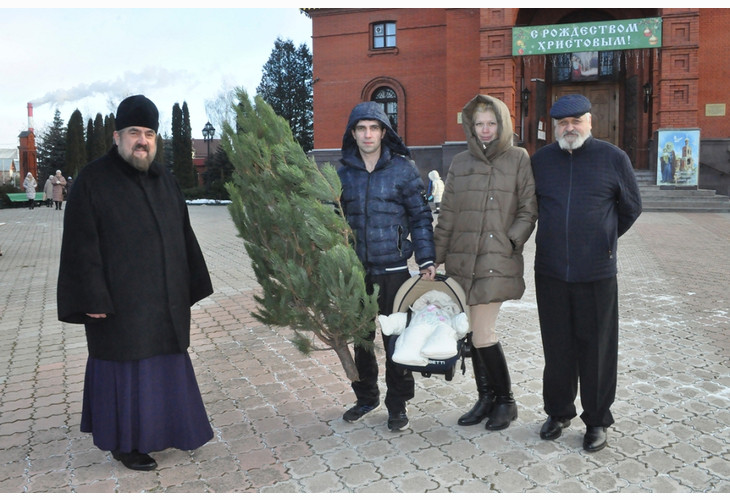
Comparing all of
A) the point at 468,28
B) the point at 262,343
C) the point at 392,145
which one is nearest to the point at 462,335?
the point at 392,145

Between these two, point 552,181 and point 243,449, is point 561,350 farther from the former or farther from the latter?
point 243,449

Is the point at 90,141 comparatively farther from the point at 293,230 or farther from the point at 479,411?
the point at 479,411

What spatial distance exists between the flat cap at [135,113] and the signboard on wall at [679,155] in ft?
62.8

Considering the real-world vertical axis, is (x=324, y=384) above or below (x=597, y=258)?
below

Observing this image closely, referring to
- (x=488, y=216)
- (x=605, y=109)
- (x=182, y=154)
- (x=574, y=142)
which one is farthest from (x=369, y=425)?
(x=182, y=154)

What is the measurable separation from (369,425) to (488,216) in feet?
5.08

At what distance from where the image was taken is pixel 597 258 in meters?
3.65

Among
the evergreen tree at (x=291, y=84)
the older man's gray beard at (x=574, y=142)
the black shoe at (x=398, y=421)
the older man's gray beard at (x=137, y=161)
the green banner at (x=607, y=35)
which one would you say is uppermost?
the evergreen tree at (x=291, y=84)

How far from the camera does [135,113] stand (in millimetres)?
3525

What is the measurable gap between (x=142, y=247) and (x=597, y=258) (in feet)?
8.47

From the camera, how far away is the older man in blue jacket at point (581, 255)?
A: 365 centimetres

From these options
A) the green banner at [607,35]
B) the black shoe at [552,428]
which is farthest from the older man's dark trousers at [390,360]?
the green banner at [607,35]

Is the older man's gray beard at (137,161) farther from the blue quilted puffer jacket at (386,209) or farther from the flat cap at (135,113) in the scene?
the blue quilted puffer jacket at (386,209)
